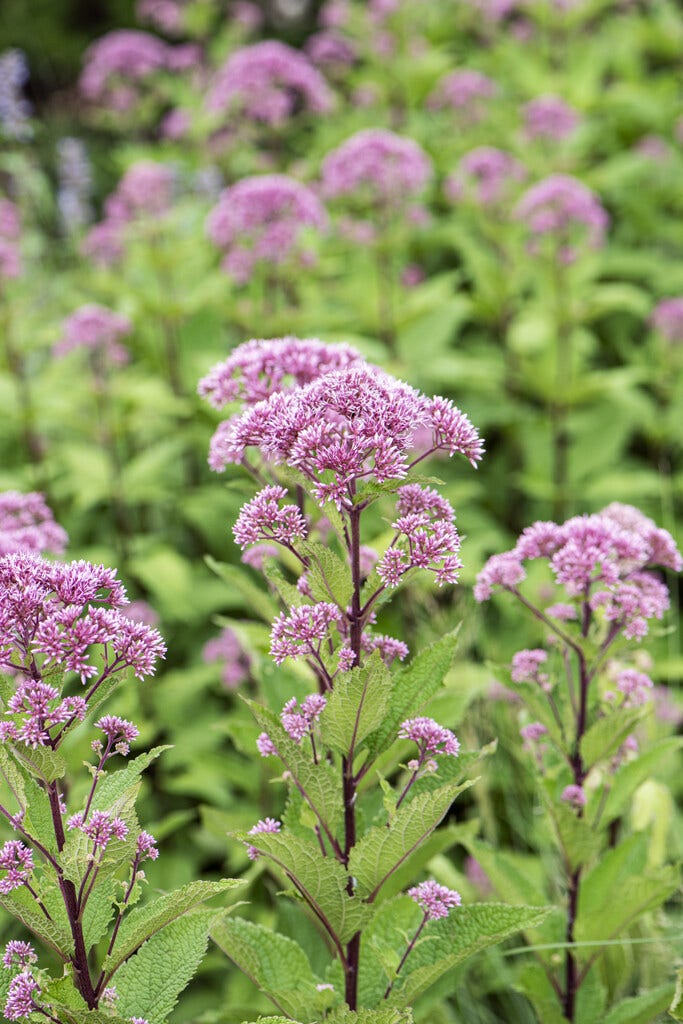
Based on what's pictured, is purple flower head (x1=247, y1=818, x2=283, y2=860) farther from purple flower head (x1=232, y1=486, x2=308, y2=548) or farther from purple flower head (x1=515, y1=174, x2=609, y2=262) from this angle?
purple flower head (x1=515, y1=174, x2=609, y2=262)

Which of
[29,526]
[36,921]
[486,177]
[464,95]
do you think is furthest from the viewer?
[464,95]

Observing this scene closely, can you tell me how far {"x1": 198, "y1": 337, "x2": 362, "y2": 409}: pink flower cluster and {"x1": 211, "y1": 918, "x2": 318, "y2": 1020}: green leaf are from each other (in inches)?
37.3

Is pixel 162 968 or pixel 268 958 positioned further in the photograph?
pixel 268 958

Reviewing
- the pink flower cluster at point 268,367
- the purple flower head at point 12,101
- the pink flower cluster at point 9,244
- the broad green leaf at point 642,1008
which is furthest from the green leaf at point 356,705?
the purple flower head at point 12,101

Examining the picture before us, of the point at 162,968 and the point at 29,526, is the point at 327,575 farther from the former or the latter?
the point at 29,526

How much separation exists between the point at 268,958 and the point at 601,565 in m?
0.91

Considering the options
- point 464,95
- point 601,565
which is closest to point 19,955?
point 601,565

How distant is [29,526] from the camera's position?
2.36m

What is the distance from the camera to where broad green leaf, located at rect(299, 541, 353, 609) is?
162 centimetres

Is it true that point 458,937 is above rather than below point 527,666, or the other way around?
below

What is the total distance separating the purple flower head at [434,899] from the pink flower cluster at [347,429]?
2.12 ft

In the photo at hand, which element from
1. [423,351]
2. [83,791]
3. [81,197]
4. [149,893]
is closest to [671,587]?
[423,351]

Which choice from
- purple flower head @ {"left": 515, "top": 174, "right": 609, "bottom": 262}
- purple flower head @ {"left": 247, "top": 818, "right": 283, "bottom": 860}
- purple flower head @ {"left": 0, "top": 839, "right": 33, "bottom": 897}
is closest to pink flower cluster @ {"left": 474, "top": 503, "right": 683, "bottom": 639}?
purple flower head @ {"left": 247, "top": 818, "right": 283, "bottom": 860}

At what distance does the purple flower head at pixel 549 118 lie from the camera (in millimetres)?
5211
